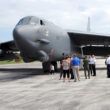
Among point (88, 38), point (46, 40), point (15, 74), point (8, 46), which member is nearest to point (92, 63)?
point (46, 40)

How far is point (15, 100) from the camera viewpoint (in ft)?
42.8

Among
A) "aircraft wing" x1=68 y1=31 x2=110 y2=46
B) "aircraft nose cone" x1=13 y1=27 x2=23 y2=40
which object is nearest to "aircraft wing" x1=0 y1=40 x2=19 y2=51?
"aircraft wing" x1=68 y1=31 x2=110 y2=46

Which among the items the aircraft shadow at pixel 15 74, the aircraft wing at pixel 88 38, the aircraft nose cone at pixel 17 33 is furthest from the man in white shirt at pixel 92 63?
the aircraft wing at pixel 88 38

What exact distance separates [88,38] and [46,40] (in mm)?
7930

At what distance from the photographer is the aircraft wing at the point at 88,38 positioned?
102 feet

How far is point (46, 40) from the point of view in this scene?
82.8 feet

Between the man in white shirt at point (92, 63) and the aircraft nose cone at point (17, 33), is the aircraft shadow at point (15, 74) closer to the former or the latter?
the aircraft nose cone at point (17, 33)

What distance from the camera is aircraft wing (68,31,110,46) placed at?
31.2 meters

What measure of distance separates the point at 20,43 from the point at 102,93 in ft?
31.1

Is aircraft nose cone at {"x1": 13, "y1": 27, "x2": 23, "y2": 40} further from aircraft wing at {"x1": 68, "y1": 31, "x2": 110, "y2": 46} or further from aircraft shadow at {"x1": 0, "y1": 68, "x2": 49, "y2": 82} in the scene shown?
aircraft wing at {"x1": 68, "y1": 31, "x2": 110, "y2": 46}

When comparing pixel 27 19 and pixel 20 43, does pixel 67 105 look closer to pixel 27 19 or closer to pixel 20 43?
pixel 20 43

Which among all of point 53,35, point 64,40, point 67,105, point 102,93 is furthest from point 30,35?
point 67,105

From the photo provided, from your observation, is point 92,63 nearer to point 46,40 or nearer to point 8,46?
point 46,40

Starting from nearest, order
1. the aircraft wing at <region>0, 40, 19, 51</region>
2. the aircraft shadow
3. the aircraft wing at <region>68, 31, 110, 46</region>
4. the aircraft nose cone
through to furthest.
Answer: the aircraft nose cone, the aircraft shadow, the aircraft wing at <region>68, 31, 110, 46</region>, the aircraft wing at <region>0, 40, 19, 51</region>
